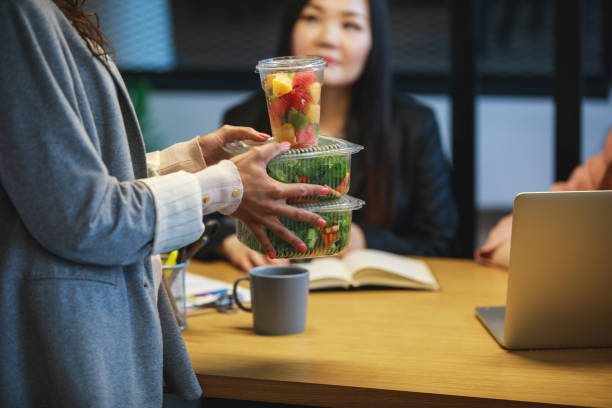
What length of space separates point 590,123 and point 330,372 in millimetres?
2443

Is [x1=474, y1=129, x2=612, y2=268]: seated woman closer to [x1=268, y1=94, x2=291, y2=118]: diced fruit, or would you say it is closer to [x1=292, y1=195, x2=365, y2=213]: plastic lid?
[x1=292, y1=195, x2=365, y2=213]: plastic lid

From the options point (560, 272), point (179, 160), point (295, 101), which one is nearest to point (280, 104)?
point (295, 101)

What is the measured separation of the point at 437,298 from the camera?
1455 mm

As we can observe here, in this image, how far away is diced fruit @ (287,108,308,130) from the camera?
1.04 metres

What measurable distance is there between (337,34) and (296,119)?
1.28 metres

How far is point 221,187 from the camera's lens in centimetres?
95

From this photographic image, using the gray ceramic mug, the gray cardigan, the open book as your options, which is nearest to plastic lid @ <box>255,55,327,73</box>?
the gray cardigan

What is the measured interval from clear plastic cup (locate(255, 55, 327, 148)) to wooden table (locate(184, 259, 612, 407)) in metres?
0.37

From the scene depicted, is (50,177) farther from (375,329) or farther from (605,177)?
(605,177)

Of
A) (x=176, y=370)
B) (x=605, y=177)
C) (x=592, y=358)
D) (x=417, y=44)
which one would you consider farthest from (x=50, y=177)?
(x=417, y=44)

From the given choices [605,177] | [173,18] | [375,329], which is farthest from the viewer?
[173,18]

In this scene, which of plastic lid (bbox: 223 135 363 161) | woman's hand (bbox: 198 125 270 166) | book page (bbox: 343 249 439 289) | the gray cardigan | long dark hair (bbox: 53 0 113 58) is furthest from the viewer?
book page (bbox: 343 249 439 289)

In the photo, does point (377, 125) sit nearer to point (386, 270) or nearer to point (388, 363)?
point (386, 270)

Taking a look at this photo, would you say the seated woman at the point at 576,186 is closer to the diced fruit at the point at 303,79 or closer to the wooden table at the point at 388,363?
the wooden table at the point at 388,363
